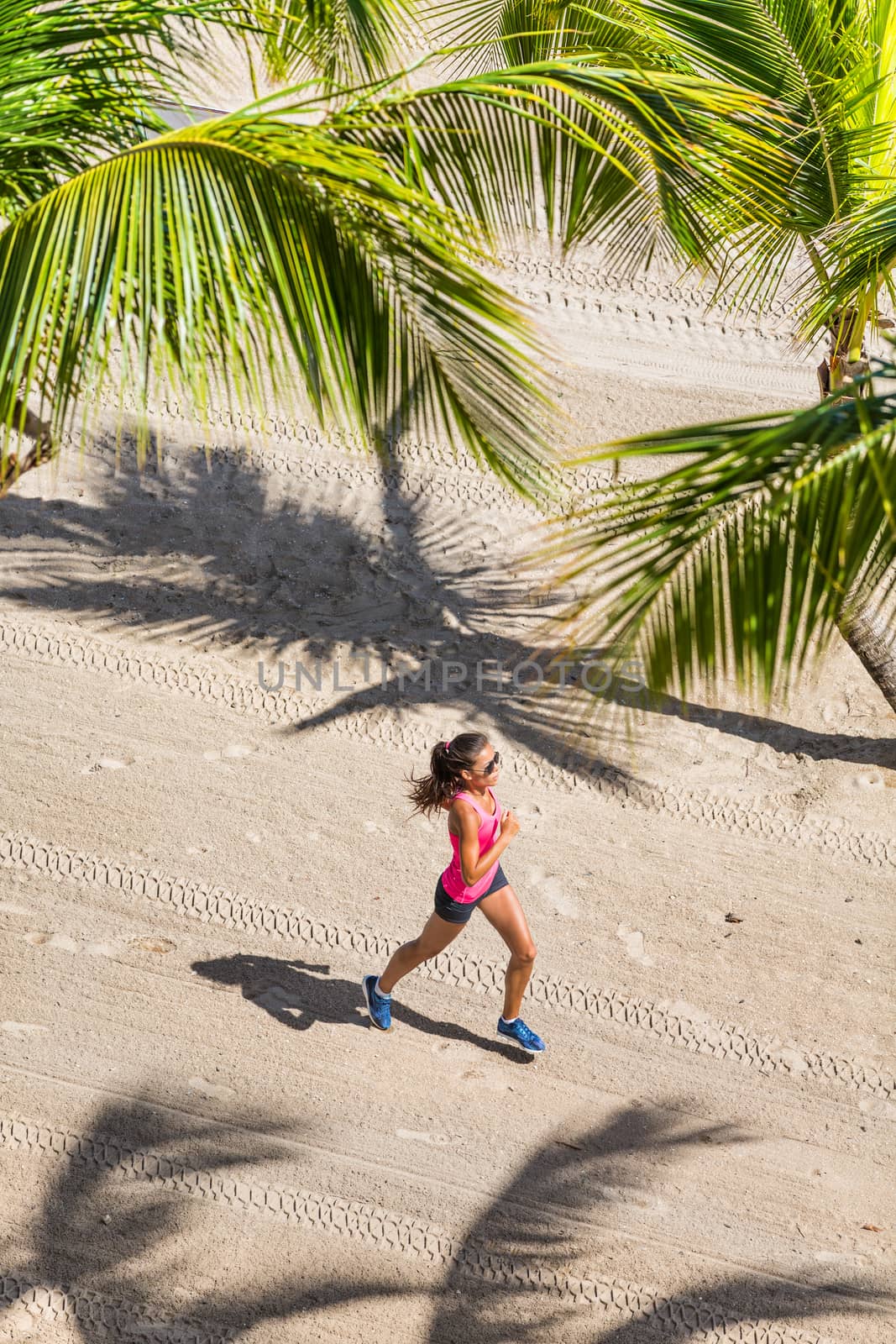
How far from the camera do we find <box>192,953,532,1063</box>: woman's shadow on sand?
428 cm

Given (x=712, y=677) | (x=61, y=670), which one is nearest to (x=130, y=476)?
(x=61, y=670)

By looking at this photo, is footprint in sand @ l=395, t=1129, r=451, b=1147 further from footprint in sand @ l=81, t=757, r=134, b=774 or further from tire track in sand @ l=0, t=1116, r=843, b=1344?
footprint in sand @ l=81, t=757, r=134, b=774

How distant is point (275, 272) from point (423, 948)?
7.91 feet

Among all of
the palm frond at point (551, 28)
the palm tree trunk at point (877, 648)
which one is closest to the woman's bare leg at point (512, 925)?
the palm tree trunk at point (877, 648)

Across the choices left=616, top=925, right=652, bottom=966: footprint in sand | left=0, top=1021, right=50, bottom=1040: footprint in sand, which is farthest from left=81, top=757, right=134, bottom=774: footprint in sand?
left=616, top=925, right=652, bottom=966: footprint in sand

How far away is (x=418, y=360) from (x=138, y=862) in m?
2.76

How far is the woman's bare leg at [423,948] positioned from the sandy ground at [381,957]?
14.3 inches

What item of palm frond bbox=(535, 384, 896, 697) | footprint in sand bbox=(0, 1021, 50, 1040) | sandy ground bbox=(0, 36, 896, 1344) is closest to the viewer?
palm frond bbox=(535, 384, 896, 697)

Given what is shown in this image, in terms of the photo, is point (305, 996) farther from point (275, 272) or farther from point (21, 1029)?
Result: point (275, 272)

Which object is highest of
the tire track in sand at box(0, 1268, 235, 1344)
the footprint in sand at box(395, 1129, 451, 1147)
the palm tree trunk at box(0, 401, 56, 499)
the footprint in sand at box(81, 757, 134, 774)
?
the palm tree trunk at box(0, 401, 56, 499)

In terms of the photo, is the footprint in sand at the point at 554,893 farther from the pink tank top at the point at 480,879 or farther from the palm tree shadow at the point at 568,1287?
the palm tree shadow at the point at 568,1287
